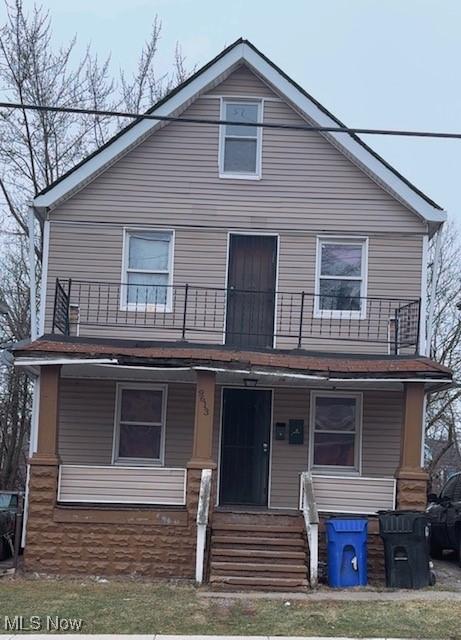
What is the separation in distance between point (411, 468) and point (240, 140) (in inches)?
261

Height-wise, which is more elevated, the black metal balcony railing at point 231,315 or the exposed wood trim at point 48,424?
the black metal balcony railing at point 231,315

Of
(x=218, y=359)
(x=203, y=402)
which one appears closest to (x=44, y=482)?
(x=203, y=402)

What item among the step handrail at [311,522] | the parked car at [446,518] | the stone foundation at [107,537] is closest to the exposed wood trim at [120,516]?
the stone foundation at [107,537]

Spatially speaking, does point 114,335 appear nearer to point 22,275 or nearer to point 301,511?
point 301,511

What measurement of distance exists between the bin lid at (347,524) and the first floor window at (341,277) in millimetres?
3997

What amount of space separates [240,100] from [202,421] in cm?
613

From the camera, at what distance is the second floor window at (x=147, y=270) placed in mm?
14984

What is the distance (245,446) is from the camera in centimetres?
1498

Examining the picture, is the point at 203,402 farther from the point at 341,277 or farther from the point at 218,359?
the point at 341,277

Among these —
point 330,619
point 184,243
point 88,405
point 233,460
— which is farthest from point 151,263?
point 330,619

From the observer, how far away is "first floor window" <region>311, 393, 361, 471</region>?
48.9ft

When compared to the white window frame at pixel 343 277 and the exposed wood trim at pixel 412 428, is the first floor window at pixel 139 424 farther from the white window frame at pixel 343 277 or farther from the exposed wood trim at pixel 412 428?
the exposed wood trim at pixel 412 428

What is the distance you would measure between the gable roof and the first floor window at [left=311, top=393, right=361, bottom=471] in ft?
11.8

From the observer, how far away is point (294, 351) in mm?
13758
